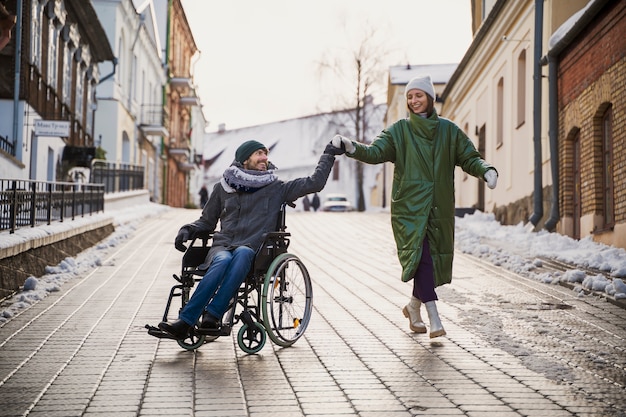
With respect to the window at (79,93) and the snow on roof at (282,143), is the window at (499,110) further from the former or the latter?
the snow on roof at (282,143)

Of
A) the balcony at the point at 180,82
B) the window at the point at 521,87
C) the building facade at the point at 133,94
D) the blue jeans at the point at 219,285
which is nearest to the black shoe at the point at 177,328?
the blue jeans at the point at 219,285

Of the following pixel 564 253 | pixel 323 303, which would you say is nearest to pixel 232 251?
pixel 323 303

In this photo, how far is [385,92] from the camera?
54438 mm

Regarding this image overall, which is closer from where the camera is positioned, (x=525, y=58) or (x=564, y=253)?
(x=564, y=253)

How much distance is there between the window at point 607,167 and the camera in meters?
14.8

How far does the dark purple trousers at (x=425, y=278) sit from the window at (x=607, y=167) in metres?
7.82

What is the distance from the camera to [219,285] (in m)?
6.73

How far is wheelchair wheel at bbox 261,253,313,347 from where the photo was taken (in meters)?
6.81

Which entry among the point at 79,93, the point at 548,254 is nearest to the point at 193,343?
the point at 548,254

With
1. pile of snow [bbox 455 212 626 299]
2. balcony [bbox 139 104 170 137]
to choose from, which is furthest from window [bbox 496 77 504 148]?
balcony [bbox 139 104 170 137]

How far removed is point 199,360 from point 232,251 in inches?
34.5

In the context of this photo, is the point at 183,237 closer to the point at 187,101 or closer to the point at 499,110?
the point at 499,110

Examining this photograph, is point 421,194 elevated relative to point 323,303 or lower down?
elevated

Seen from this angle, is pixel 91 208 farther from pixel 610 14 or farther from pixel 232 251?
pixel 232 251
